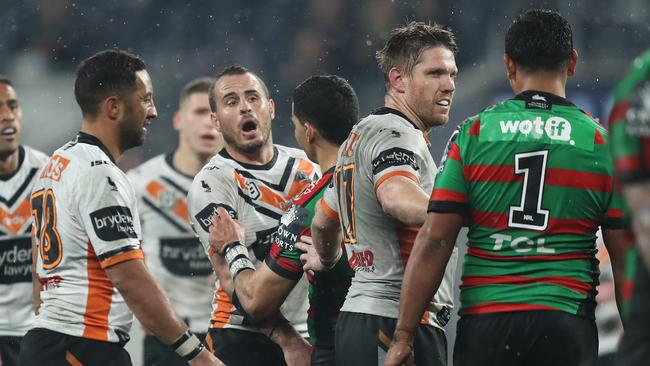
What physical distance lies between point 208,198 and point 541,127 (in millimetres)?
2221

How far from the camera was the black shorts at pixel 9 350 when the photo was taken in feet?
21.7

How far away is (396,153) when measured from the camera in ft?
13.3

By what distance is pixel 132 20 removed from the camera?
509 inches

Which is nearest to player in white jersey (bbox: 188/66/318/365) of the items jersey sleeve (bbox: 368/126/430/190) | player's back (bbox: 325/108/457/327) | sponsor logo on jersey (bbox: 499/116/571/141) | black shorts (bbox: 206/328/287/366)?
black shorts (bbox: 206/328/287/366)

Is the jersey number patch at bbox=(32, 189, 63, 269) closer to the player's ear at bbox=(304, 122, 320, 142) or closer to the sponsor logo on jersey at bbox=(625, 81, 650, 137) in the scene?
the player's ear at bbox=(304, 122, 320, 142)

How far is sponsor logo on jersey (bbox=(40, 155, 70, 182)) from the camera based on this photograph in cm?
473

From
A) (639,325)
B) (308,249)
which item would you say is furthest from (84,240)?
(639,325)

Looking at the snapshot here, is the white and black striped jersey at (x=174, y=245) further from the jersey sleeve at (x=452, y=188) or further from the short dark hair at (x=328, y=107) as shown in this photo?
the jersey sleeve at (x=452, y=188)

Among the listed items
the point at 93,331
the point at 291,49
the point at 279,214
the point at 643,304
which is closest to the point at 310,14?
the point at 291,49

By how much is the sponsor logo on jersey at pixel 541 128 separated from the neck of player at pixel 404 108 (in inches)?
31.8

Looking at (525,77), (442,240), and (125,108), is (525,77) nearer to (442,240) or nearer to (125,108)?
(442,240)

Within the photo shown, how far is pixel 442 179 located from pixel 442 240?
9.0 inches

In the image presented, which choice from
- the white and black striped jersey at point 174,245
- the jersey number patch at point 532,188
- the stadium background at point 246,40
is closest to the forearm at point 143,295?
the jersey number patch at point 532,188

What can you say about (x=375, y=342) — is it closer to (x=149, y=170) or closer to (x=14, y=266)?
(x=14, y=266)
